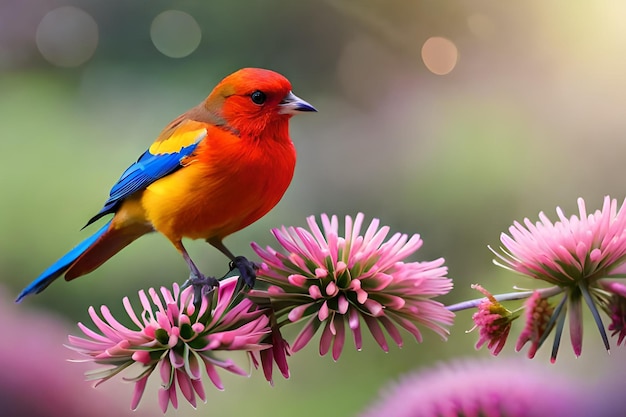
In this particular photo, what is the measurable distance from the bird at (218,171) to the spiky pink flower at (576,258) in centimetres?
23

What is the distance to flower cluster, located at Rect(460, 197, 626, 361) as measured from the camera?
51 centimetres

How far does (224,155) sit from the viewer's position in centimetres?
70

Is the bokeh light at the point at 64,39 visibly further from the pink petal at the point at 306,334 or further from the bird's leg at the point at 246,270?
the pink petal at the point at 306,334

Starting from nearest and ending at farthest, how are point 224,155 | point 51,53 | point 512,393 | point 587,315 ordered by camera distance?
point 224,155, point 512,393, point 587,315, point 51,53

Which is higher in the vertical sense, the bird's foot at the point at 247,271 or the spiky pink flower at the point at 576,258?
the spiky pink flower at the point at 576,258

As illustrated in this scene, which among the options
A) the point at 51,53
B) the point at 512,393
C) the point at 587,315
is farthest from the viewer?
the point at 51,53

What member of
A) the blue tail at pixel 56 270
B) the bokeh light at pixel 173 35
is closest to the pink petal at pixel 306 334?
the blue tail at pixel 56 270

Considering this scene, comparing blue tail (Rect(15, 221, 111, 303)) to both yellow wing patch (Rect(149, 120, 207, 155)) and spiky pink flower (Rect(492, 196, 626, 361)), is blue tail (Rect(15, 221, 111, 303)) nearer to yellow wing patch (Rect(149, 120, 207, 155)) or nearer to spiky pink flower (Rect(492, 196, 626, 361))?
yellow wing patch (Rect(149, 120, 207, 155))

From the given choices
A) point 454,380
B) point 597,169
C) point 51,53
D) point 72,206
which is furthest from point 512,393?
point 51,53

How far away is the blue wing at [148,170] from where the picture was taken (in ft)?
2.38

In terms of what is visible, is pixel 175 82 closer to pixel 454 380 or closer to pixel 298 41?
pixel 298 41

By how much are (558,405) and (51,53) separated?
39.0 inches

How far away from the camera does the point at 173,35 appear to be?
1.33 meters

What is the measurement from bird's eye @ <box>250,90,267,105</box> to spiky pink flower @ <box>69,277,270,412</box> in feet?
0.76
